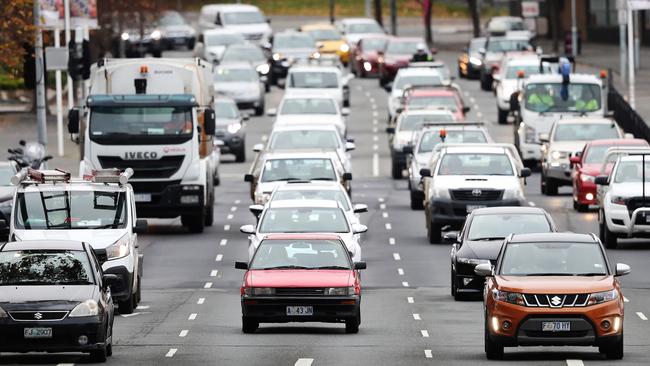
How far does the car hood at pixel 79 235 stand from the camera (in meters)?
29.1

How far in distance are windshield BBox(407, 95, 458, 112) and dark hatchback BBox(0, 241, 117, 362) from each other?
34282 millimetres

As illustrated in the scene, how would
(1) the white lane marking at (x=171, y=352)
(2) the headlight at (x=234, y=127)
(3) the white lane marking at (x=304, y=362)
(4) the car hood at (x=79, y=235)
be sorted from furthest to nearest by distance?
(2) the headlight at (x=234, y=127) < (4) the car hood at (x=79, y=235) < (1) the white lane marking at (x=171, y=352) < (3) the white lane marking at (x=304, y=362)

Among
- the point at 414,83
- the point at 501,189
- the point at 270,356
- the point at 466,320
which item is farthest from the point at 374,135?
the point at 270,356

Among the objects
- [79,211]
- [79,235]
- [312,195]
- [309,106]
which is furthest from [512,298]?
[309,106]

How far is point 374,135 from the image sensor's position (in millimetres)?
65250

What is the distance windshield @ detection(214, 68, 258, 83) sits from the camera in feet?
224

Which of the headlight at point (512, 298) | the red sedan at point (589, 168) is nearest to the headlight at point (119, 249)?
the headlight at point (512, 298)

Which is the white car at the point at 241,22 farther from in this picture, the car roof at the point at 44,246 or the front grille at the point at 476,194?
the car roof at the point at 44,246

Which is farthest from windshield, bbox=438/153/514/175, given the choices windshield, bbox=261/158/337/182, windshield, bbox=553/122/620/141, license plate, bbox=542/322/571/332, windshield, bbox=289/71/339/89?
windshield, bbox=289/71/339/89

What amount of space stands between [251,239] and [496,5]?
330 feet

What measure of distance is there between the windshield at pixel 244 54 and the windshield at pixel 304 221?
4384 centimetres

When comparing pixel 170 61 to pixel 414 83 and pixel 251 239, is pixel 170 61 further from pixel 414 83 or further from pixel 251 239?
pixel 414 83

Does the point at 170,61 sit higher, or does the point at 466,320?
the point at 170,61

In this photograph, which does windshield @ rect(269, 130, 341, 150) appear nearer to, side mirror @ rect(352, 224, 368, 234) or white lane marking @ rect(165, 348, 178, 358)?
side mirror @ rect(352, 224, 368, 234)
